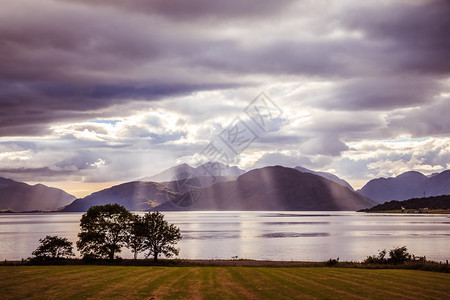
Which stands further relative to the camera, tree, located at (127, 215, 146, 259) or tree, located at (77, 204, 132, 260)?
tree, located at (127, 215, 146, 259)

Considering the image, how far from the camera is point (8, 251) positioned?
108938 millimetres

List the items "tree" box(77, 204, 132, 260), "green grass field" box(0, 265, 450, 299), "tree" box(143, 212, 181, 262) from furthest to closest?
1. "tree" box(143, 212, 181, 262)
2. "tree" box(77, 204, 132, 260)
3. "green grass field" box(0, 265, 450, 299)

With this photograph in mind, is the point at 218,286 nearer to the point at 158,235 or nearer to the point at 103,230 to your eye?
the point at 158,235

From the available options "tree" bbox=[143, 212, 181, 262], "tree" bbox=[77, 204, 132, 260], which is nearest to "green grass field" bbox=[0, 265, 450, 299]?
"tree" bbox=[77, 204, 132, 260]

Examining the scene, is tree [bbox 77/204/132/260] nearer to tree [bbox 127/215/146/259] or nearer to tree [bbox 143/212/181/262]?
tree [bbox 127/215/146/259]

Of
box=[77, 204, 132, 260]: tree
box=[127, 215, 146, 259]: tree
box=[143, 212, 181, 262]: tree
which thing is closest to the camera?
box=[77, 204, 132, 260]: tree

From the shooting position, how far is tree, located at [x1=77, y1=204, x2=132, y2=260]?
74.9 m

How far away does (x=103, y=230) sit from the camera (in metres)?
77.1

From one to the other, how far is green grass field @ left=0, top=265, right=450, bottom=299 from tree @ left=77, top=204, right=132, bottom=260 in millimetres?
28268

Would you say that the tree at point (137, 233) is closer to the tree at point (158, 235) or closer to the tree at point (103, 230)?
the tree at point (158, 235)

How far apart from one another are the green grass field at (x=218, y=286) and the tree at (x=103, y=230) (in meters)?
28.3

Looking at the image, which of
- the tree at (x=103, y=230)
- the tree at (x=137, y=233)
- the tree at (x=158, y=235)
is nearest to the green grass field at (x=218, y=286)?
the tree at (x=103, y=230)

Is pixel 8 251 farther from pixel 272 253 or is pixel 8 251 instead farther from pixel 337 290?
pixel 337 290

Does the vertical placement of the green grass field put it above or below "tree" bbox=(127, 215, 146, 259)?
below
